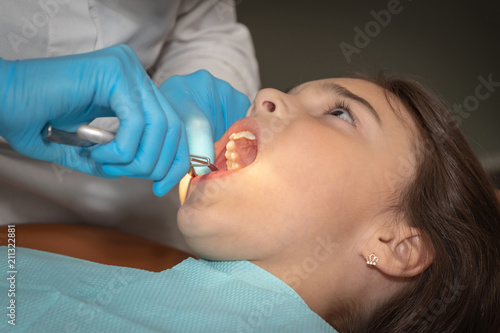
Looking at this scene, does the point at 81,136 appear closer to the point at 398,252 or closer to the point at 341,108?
the point at 341,108

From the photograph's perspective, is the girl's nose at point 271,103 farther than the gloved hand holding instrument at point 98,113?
Yes

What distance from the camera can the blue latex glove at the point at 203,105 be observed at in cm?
112

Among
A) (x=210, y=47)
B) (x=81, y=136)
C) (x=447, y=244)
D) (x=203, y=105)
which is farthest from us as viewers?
(x=210, y=47)

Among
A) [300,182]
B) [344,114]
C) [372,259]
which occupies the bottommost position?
[372,259]

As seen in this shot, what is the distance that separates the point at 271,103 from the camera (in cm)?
115

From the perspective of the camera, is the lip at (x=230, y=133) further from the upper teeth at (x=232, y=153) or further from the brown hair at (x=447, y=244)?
the brown hair at (x=447, y=244)

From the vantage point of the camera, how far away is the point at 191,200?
3.54ft

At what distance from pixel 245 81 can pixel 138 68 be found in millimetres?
750

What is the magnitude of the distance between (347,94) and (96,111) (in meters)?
0.60

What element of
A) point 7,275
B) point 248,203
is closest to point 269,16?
point 248,203

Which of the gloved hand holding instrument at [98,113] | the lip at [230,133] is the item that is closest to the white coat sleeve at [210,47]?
the lip at [230,133]

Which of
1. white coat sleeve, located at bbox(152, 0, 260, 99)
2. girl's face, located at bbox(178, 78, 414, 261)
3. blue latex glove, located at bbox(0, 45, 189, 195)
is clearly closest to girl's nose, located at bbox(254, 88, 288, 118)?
girl's face, located at bbox(178, 78, 414, 261)

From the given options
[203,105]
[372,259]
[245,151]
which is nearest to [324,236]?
[372,259]

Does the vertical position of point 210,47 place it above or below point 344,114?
below
